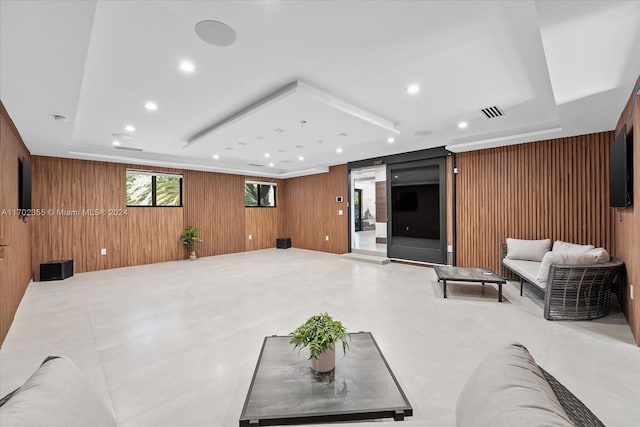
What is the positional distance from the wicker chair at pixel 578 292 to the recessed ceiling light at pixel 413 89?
103 inches

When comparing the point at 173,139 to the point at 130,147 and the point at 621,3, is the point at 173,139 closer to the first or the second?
the point at 130,147

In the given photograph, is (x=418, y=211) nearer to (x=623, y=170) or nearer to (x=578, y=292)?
(x=578, y=292)

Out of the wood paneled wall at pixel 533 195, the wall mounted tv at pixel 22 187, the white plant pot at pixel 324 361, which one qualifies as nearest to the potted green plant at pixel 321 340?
the white plant pot at pixel 324 361

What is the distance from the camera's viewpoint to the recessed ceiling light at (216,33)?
6.64 feet

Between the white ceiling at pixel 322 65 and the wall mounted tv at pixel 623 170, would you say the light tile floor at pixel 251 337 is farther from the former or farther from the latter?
the white ceiling at pixel 322 65

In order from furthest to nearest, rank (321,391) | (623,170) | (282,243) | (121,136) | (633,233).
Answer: (282,243) → (121,136) → (623,170) → (633,233) → (321,391)

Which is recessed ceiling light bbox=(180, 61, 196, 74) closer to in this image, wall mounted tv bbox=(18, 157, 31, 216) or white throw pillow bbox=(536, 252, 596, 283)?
wall mounted tv bbox=(18, 157, 31, 216)

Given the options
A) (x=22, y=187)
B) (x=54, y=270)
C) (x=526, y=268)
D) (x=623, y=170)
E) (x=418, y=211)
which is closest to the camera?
(x=623, y=170)

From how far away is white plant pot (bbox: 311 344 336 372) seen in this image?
1.77 metres

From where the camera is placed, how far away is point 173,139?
5145 millimetres

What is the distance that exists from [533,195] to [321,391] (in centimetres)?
534

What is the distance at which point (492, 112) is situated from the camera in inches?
150

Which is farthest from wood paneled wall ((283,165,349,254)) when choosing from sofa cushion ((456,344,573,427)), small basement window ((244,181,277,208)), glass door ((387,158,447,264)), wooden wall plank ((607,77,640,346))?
sofa cushion ((456,344,573,427))

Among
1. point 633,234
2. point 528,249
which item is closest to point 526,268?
point 528,249
